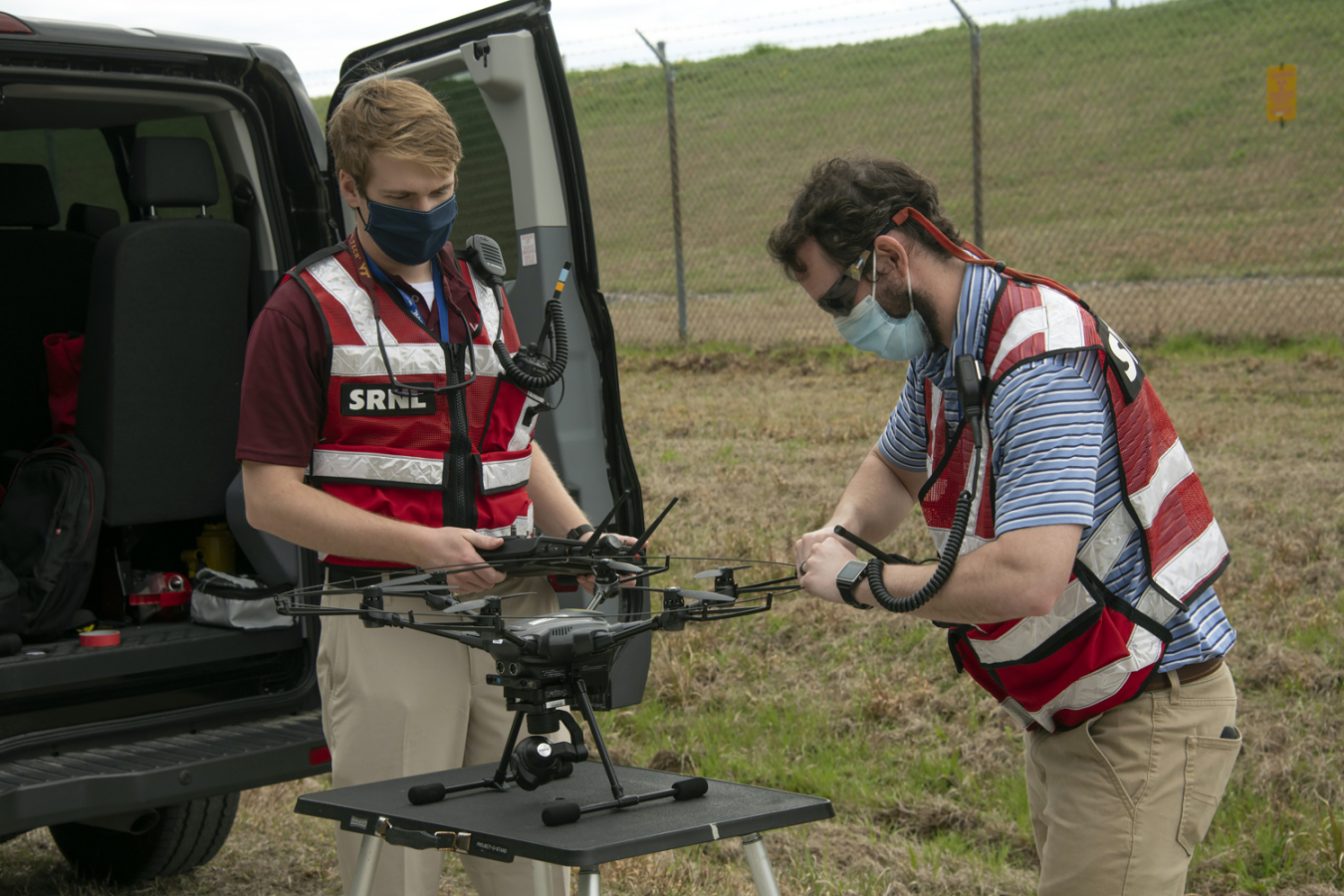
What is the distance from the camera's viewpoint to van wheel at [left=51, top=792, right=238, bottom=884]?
12.7 ft

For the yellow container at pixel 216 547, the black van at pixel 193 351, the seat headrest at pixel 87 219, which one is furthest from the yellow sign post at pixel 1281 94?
the yellow container at pixel 216 547

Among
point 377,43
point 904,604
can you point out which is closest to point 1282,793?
point 904,604

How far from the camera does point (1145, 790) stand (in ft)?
7.00

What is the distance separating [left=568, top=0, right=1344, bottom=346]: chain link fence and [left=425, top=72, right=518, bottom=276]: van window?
744cm

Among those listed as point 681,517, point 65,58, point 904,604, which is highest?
point 65,58

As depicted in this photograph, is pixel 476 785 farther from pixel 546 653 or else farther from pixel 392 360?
pixel 392 360

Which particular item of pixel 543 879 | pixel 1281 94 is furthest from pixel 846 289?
pixel 1281 94

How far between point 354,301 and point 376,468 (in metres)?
0.32

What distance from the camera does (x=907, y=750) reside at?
427 cm

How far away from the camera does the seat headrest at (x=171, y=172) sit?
Result: 359cm

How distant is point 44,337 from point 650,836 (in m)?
2.98

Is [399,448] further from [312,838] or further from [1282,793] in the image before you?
[1282,793]

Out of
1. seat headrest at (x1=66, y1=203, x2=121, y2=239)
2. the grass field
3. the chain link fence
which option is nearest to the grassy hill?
the chain link fence

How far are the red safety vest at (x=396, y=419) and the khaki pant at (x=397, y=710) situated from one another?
166 millimetres
